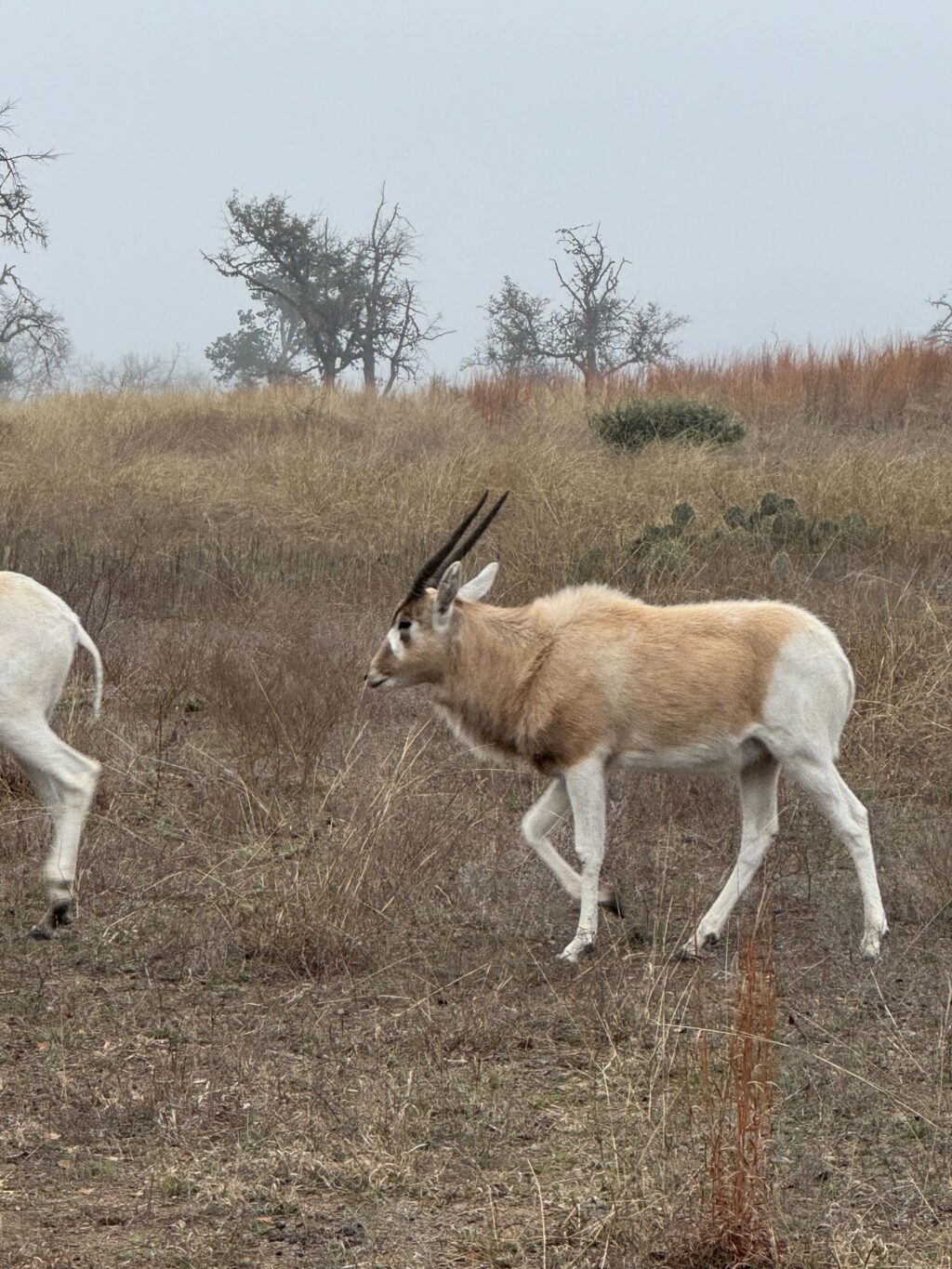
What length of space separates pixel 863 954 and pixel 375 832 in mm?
1902

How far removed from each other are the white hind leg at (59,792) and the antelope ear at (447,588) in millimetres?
1515

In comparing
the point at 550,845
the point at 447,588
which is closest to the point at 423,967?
the point at 550,845

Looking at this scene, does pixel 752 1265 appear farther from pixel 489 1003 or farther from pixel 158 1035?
pixel 158 1035

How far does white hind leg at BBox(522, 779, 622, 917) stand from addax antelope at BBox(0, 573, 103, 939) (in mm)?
1737

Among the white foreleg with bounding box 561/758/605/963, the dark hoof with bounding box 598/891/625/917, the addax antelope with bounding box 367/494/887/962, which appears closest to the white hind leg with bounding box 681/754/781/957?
the addax antelope with bounding box 367/494/887/962

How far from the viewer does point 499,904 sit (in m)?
6.70

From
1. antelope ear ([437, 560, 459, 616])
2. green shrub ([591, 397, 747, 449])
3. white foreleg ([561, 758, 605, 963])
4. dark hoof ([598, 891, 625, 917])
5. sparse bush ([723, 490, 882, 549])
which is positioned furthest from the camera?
green shrub ([591, 397, 747, 449])

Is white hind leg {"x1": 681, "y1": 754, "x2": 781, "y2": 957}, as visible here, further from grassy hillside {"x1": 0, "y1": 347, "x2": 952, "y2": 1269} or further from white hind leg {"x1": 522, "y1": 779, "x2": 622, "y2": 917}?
white hind leg {"x1": 522, "y1": 779, "x2": 622, "y2": 917}

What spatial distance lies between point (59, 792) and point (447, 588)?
1733mm

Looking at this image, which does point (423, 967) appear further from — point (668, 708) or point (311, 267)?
point (311, 267)

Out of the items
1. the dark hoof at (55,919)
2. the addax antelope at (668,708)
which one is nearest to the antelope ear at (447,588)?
the addax antelope at (668,708)

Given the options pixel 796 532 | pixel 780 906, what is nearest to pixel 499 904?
pixel 780 906

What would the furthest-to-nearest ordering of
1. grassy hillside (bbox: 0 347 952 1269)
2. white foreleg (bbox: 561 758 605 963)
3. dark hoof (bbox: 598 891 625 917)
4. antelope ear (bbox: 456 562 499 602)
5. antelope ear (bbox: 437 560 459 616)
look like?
antelope ear (bbox: 456 562 499 602) < antelope ear (bbox: 437 560 459 616) < dark hoof (bbox: 598 891 625 917) < white foreleg (bbox: 561 758 605 963) < grassy hillside (bbox: 0 347 952 1269)

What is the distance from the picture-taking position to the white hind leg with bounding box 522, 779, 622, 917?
6441 millimetres
